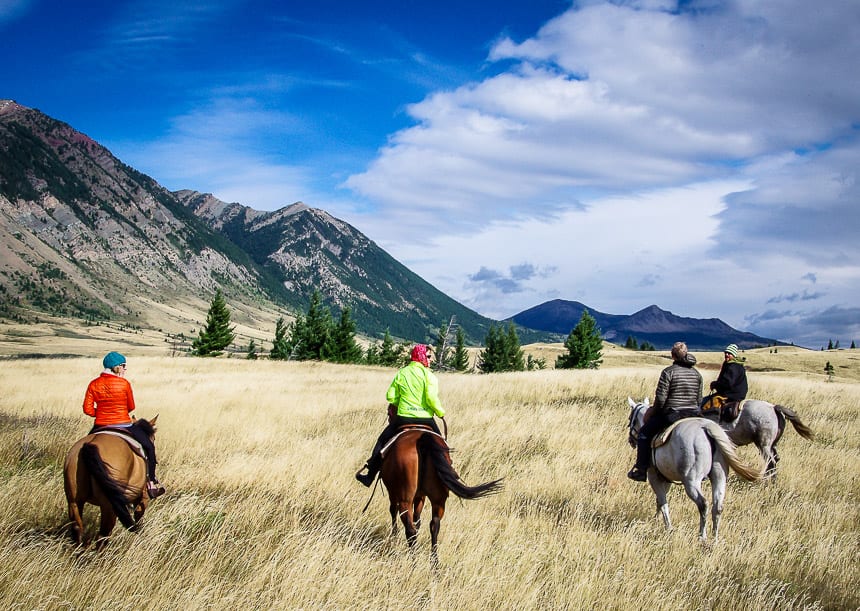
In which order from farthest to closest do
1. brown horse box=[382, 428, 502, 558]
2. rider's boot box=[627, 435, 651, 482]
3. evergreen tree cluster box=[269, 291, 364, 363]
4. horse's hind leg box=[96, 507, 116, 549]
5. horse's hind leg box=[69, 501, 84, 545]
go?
1. evergreen tree cluster box=[269, 291, 364, 363]
2. rider's boot box=[627, 435, 651, 482]
3. brown horse box=[382, 428, 502, 558]
4. horse's hind leg box=[96, 507, 116, 549]
5. horse's hind leg box=[69, 501, 84, 545]

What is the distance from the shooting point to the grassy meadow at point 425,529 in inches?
185

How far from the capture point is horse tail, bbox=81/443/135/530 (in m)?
5.30

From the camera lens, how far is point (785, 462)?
1096 cm

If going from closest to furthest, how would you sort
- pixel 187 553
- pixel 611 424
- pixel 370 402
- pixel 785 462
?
pixel 187 553
pixel 785 462
pixel 611 424
pixel 370 402

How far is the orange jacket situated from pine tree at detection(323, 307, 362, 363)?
178 feet

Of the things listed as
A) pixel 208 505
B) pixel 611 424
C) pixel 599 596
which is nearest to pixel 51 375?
pixel 208 505

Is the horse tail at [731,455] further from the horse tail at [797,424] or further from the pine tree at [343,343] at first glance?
the pine tree at [343,343]

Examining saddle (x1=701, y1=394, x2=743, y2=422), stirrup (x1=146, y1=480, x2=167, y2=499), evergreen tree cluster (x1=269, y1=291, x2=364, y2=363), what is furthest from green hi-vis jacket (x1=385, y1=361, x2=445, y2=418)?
evergreen tree cluster (x1=269, y1=291, x2=364, y2=363)

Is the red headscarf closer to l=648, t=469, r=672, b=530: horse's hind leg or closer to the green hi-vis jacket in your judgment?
the green hi-vis jacket

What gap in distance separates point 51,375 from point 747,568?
29.7m

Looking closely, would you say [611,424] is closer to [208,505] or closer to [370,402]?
[370,402]

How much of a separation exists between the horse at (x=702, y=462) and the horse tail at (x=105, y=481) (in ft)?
23.0

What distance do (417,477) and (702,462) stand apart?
4220 mm

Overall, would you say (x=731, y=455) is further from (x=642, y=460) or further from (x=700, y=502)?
(x=642, y=460)
